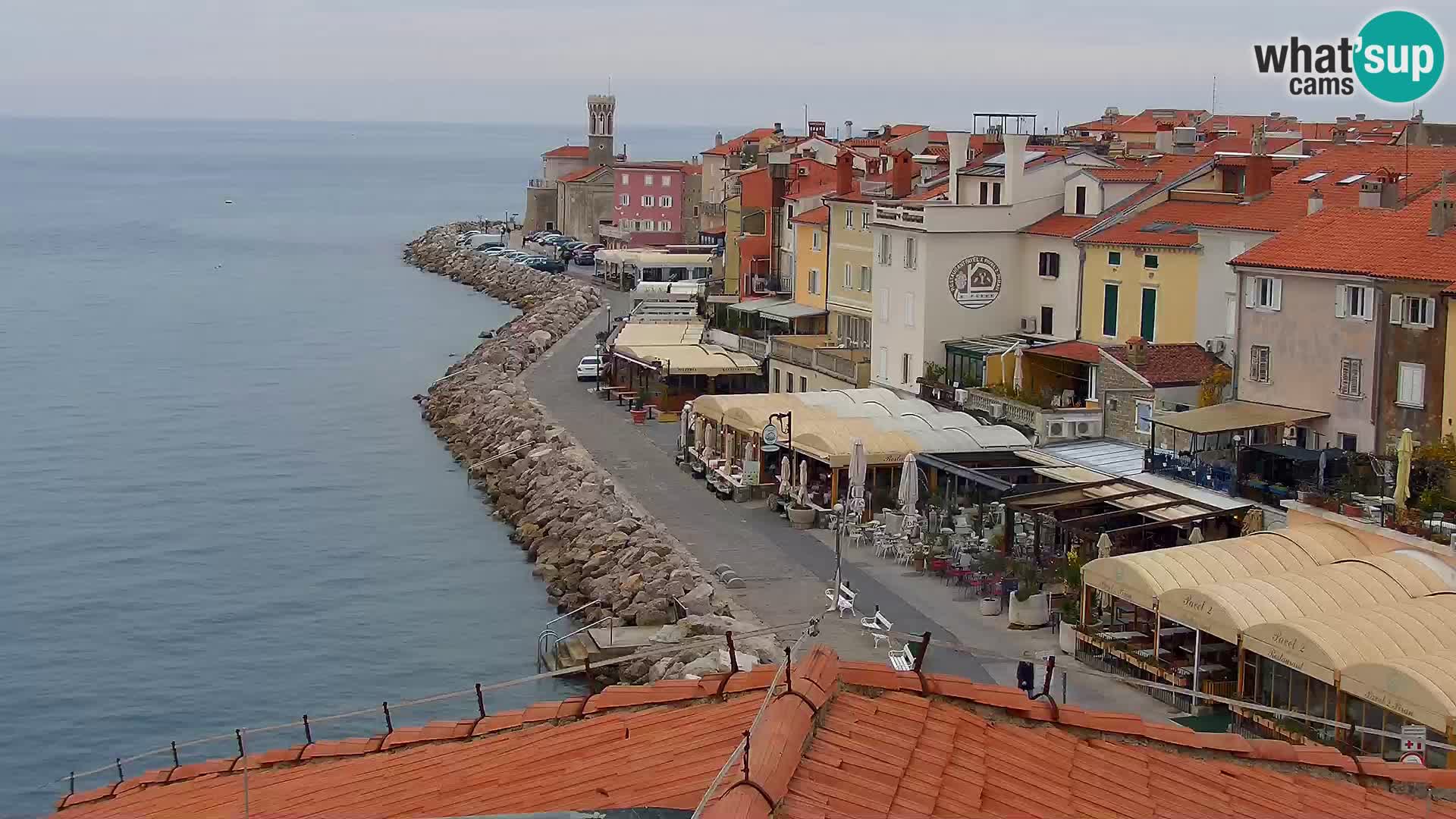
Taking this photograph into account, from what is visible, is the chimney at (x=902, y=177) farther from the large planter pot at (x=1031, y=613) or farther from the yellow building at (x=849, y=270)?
the large planter pot at (x=1031, y=613)

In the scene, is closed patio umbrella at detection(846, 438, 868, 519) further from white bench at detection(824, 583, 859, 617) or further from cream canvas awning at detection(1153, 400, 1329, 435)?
cream canvas awning at detection(1153, 400, 1329, 435)

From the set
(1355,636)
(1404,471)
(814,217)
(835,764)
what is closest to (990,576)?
(1404,471)

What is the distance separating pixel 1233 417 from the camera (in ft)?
93.9

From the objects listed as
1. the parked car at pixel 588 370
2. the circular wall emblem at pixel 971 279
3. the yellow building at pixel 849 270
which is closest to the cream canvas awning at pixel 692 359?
the yellow building at pixel 849 270

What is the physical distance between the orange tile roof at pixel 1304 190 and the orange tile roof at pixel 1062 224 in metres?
1.22

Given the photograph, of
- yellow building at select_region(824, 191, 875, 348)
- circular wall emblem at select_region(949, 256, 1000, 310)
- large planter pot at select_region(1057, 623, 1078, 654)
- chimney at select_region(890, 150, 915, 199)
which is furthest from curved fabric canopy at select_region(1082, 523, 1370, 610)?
chimney at select_region(890, 150, 915, 199)

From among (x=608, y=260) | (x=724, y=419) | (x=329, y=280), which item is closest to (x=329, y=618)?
(x=724, y=419)

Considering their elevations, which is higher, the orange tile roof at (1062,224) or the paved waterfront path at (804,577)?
the orange tile roof at (1062,224)

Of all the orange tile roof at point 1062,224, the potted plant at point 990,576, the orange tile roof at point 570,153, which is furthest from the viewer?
the orange tile roof at point 570,153

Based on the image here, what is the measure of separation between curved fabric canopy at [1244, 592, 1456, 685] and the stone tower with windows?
307 ft

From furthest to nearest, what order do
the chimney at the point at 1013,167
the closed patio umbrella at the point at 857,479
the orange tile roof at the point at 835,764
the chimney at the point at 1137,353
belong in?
the chimney at the point at 1013,167 < the chimney at the point at 1137,353 < the closed patio umbrella at the point at 857,479 < the orange tile roof at the point at 835,764

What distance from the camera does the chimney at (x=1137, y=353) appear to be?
3209cm

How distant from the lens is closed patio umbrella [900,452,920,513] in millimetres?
30109

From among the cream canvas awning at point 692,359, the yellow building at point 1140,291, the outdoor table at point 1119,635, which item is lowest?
the outdoor table at point 1119,635
